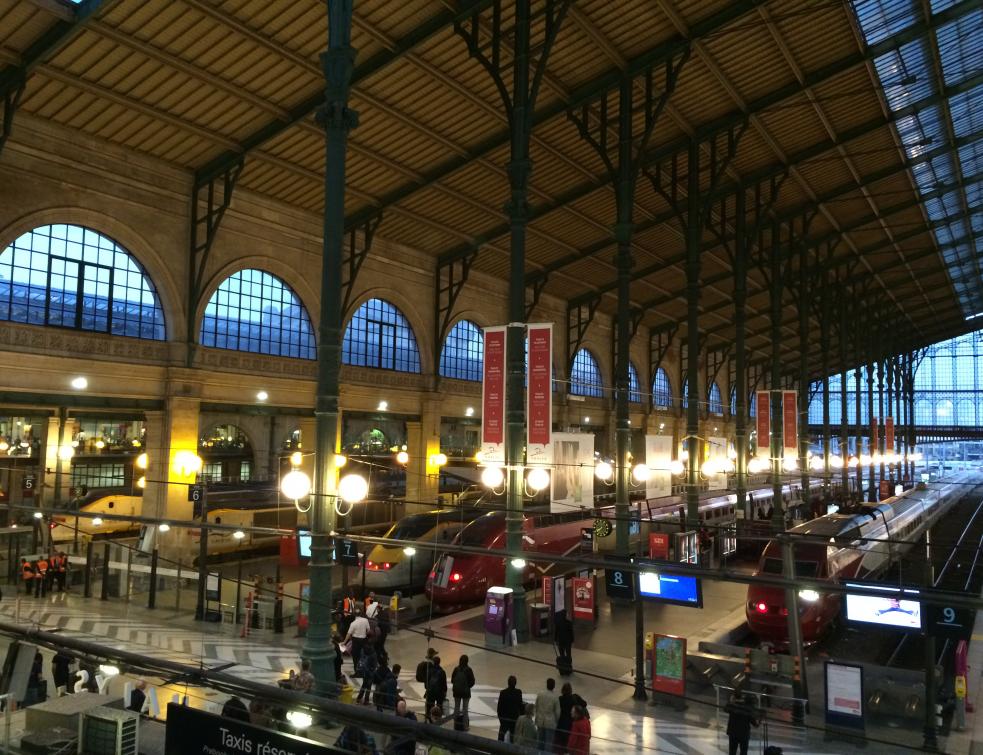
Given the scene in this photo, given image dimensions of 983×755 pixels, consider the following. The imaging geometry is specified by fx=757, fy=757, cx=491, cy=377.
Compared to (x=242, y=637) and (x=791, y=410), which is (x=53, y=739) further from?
(x=791, y=410)

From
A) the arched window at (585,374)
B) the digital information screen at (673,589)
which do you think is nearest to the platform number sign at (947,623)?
the digital information screen at (673,589)

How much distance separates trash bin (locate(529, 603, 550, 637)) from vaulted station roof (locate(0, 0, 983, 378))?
42.5 feet

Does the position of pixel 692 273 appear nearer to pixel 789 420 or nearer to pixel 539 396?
pixel 539 396

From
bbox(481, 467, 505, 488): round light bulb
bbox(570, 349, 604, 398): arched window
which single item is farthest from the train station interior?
bbox(570, 349, 604, 398): arched window

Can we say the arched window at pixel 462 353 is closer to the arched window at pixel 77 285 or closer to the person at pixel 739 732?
the arched window at pixel 77 285

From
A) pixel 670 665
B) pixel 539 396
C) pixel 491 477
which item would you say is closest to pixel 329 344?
pixel 539 396

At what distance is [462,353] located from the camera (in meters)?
35.4

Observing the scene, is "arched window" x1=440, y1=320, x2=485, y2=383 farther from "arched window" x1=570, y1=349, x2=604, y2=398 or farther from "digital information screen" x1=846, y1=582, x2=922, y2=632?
"digital information screen" x1=846, y1=582, x2=922, y2=632

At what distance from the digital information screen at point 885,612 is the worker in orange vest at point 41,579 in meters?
19.3

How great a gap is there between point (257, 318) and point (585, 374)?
22.2 metres

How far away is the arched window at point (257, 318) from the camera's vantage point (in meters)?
24.8

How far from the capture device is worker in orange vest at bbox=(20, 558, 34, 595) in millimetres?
19656

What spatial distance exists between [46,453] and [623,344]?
18.9 meters

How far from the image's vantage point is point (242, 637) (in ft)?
56.6
